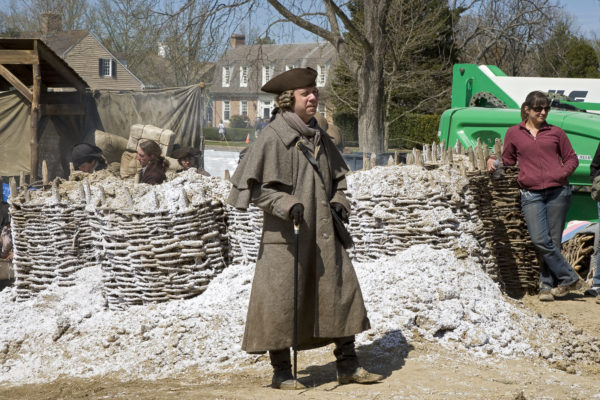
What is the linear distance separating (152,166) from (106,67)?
48.9m

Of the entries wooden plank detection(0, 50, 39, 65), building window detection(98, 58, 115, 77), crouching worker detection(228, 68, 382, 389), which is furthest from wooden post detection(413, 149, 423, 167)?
building window detection(98, 58, 115, 77)

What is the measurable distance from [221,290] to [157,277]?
0.53 m

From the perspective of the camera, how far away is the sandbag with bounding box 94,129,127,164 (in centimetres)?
1269

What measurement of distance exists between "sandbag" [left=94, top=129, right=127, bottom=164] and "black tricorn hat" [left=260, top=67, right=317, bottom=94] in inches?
325

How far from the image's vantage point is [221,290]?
6.56 metres

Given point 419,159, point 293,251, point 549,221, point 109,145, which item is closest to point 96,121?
point 109,145

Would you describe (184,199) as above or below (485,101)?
below

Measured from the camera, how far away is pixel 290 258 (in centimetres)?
482

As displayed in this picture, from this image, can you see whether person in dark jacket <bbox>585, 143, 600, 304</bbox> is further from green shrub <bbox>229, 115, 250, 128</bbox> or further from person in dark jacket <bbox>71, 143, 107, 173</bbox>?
green shrub <bbox>229, 115, 250, 128</bbox>

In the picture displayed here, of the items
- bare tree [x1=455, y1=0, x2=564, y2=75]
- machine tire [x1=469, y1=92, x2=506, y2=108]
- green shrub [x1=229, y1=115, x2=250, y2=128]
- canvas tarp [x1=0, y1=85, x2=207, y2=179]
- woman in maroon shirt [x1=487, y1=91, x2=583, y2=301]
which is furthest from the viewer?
green shrub [x1=229, y1=115, x2=250, y2=128]

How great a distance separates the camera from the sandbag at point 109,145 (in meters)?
12.7

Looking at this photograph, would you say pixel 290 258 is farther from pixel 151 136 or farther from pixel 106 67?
pixel 106 67

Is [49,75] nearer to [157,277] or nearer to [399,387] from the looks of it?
[157,277]

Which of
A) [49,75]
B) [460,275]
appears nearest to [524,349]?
[460,275]
